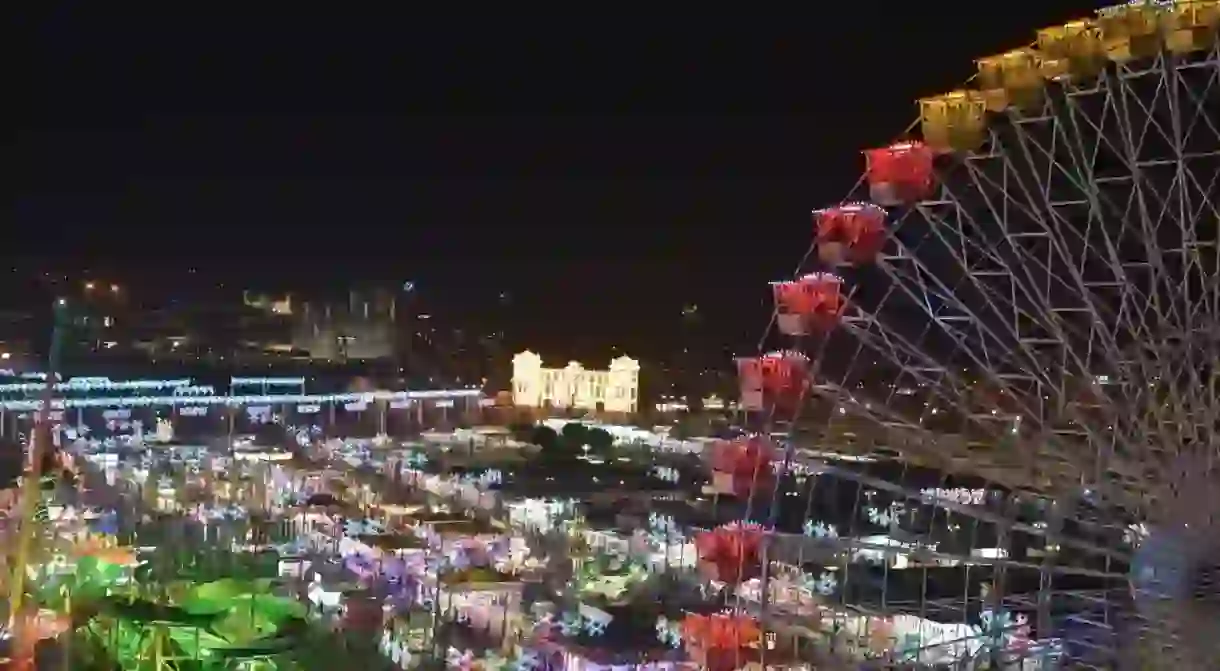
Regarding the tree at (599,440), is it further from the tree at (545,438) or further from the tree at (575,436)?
the tree at (545,438)

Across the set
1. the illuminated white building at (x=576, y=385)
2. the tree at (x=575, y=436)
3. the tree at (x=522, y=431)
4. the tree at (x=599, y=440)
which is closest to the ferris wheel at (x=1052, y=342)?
the tree at (x=599, y=440)

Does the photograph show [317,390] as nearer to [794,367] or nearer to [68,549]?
[68,549]

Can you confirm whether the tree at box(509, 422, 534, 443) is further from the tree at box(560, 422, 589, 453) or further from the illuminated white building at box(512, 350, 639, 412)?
the illuminated white building at box(512, 350, 639, 412)

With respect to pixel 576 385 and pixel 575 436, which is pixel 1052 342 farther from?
pixel 576 385

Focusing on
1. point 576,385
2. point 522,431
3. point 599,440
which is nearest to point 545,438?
point 599,440

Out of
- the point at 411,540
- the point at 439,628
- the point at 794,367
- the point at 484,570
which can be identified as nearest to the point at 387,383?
the point at 411,540

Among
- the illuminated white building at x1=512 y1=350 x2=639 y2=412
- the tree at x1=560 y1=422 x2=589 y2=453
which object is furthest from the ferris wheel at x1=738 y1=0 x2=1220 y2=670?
the illuminated white building at x1=512 y1=350 x2=639 y2=412
